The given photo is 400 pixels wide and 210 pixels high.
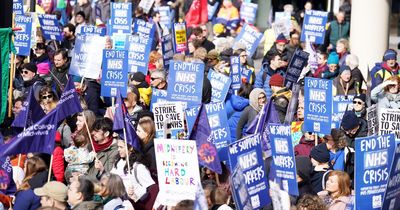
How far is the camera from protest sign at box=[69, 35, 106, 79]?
66.1 ft

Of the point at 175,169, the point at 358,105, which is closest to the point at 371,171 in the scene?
the point at 175,169

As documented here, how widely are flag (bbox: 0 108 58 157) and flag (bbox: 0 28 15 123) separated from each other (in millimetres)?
1297

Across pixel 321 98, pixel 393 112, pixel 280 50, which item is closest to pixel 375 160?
pixel 393 112

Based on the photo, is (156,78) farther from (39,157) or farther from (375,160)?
(375,160)

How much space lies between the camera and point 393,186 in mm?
12328

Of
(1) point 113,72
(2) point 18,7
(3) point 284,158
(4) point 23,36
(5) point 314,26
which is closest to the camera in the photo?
(3) point 284,158

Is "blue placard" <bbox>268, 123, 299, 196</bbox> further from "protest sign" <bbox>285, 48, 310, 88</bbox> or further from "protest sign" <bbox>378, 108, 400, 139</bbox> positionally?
"protest sign" <bbox>285, 48, 310, 88</bbox>

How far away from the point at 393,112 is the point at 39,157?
389cm

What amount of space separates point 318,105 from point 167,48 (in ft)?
21.4

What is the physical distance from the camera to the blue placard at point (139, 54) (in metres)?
21.2

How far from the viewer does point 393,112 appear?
15406 millimetres

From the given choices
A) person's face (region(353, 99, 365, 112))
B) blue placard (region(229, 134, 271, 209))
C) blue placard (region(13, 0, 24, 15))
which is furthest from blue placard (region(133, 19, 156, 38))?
blue placard (region(229, 134, 271, 209))

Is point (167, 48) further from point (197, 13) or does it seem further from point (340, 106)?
point (197, 13)

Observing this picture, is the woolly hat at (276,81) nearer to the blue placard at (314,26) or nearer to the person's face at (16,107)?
the person's face at (16,107)
